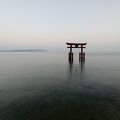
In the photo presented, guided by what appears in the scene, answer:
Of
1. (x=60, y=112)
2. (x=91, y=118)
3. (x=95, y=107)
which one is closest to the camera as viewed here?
(x=91, y=118)

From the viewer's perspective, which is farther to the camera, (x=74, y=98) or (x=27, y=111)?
(x=74, y=98)

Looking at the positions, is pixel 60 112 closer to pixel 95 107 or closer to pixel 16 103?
pixel 95 107

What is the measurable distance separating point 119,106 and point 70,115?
4.14 meters

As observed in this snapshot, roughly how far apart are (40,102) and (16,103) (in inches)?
73.6

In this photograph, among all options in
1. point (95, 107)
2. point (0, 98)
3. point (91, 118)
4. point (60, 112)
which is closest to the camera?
point (91, 118)

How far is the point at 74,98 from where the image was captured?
1429 centimetres

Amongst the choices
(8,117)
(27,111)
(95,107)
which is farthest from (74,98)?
(8,117)

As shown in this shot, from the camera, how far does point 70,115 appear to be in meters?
10.6

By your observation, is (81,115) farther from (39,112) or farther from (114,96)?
(114,96)

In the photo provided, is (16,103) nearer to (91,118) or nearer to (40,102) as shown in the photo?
(40,102)

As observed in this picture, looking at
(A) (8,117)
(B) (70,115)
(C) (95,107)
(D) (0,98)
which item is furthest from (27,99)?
(C) (95,107)

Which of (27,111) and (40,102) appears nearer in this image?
(27,111)

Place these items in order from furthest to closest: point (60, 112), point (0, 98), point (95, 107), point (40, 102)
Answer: point (0, 98)
point (40, 102)
point (95, 107)
point (60, 112)

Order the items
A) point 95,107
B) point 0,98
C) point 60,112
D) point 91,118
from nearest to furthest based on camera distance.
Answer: point 91,118 → point 60,112 → point 95,107 → point 0,98
